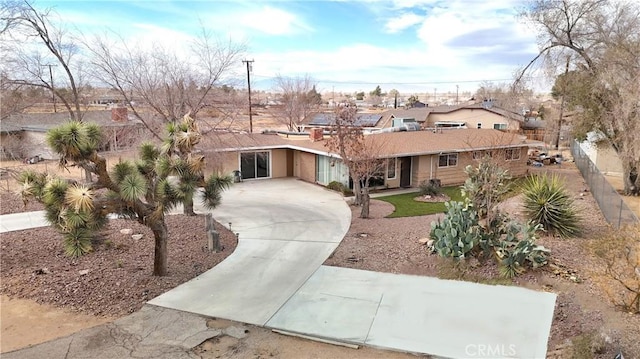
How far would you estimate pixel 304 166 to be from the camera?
24.5 metres

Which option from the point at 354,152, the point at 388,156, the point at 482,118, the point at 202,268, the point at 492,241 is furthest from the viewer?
the point at 482,118

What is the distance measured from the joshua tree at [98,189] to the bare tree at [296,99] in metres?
33.3

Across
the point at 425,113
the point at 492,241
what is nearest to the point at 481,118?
the point at 425,113

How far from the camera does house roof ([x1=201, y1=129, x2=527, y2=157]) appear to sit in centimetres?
2159

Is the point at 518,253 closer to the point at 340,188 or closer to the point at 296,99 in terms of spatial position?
the point at 340,188

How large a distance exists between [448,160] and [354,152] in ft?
27.6

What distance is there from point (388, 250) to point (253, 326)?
16.2 ft

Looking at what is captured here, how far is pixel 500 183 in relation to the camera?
10.6 m

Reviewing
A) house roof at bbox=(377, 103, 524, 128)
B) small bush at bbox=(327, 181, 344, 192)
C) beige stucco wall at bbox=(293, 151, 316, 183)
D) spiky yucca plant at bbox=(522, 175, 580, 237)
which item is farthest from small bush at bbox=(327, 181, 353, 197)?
house roof at bbox=(377, 103, 524, 128)

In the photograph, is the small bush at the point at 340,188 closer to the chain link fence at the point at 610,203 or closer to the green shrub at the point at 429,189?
the green shrub at the point at 429,189

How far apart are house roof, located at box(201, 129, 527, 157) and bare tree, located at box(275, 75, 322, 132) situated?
18.6m

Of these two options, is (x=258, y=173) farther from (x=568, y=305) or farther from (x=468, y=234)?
(x=568, y=305)

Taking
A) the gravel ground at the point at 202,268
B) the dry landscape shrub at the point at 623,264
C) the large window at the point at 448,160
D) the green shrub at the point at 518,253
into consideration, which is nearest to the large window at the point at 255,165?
the large window at the point at 448,160

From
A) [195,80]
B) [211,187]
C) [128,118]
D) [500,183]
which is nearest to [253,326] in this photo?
[211,187]
